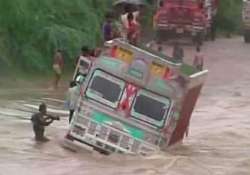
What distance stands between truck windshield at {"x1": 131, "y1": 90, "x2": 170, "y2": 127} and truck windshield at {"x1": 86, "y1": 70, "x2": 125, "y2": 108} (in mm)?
354

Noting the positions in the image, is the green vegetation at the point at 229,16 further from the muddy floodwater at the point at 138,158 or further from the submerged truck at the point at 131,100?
the submerged truck at the point at 131,100

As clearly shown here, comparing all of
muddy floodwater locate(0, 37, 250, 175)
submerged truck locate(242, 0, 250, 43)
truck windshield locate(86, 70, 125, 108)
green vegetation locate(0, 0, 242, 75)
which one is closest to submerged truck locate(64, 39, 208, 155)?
truck windshield locate(86, 70, 125, 108)

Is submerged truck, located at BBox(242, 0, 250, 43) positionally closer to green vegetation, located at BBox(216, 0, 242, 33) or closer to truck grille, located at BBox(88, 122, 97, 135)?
green vegetation, located at BBox(216, 0, 242, 33)

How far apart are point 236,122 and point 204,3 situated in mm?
17474

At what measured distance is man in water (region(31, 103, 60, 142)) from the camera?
16.6 metres

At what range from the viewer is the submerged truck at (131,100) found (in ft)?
49.4

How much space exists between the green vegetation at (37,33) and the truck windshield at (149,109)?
556 inches


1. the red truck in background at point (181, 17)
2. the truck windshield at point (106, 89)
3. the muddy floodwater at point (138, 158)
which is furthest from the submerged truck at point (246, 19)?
the truck windshield at point (106, 89)

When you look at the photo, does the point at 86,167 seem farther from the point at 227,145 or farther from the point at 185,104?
the point at 227,145

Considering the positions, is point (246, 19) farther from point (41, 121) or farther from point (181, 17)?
point (41, 121)

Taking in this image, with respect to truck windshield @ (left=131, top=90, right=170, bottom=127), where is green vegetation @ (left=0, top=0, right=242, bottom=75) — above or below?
below

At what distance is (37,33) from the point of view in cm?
2997

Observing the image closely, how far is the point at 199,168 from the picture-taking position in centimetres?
1504

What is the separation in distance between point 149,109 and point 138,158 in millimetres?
887
